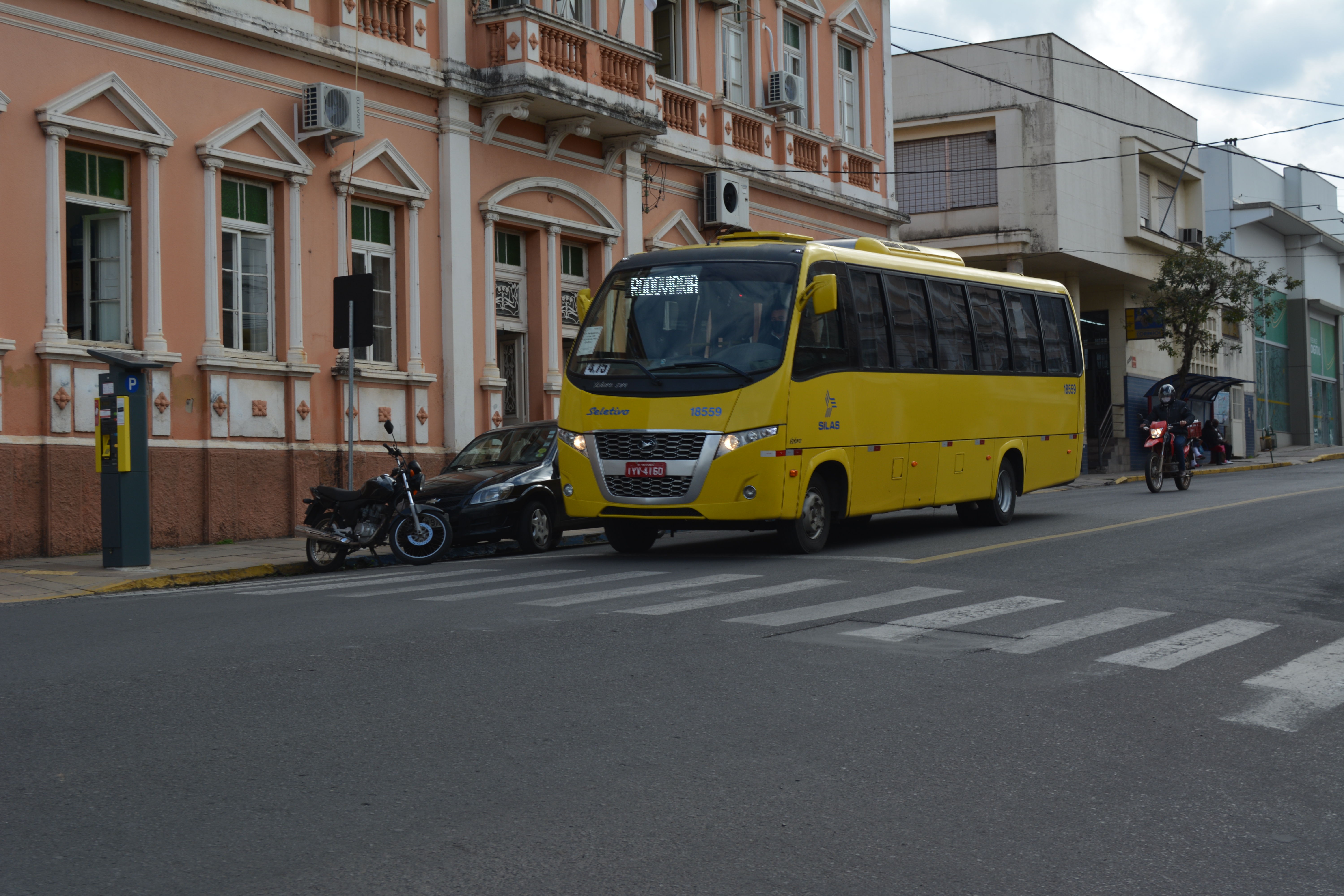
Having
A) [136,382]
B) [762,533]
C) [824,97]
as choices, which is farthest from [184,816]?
[824,97]

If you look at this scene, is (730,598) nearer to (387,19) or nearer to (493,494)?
(493,494)

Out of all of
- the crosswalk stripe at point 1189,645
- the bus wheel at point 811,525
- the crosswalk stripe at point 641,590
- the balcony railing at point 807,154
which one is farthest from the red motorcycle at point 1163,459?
the crosswalk stripe at point 1189,645

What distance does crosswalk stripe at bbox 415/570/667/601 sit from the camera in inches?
418

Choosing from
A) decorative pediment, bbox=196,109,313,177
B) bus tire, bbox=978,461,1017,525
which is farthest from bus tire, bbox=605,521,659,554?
decorative pediment, bbox=196,109,313,177

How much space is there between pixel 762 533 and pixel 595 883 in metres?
13.3

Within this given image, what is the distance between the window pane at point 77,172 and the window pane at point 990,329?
33.5 feet

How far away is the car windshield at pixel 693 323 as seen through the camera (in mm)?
13461

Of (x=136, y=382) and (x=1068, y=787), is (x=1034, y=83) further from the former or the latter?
(x=1068, y=787)

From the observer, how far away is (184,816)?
15.9ft

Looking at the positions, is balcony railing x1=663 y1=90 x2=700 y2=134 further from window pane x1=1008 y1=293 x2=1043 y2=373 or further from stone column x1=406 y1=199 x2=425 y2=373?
window pane x1=1008 y1=293 x2=1043 y2=373

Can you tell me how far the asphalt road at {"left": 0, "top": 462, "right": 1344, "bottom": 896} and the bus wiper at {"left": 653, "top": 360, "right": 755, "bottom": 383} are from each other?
2670mm

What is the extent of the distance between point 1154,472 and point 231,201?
15389 millimetres

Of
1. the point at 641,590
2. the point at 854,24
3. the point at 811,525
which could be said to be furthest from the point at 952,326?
the point at 854,24

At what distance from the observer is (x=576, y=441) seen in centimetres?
1384
